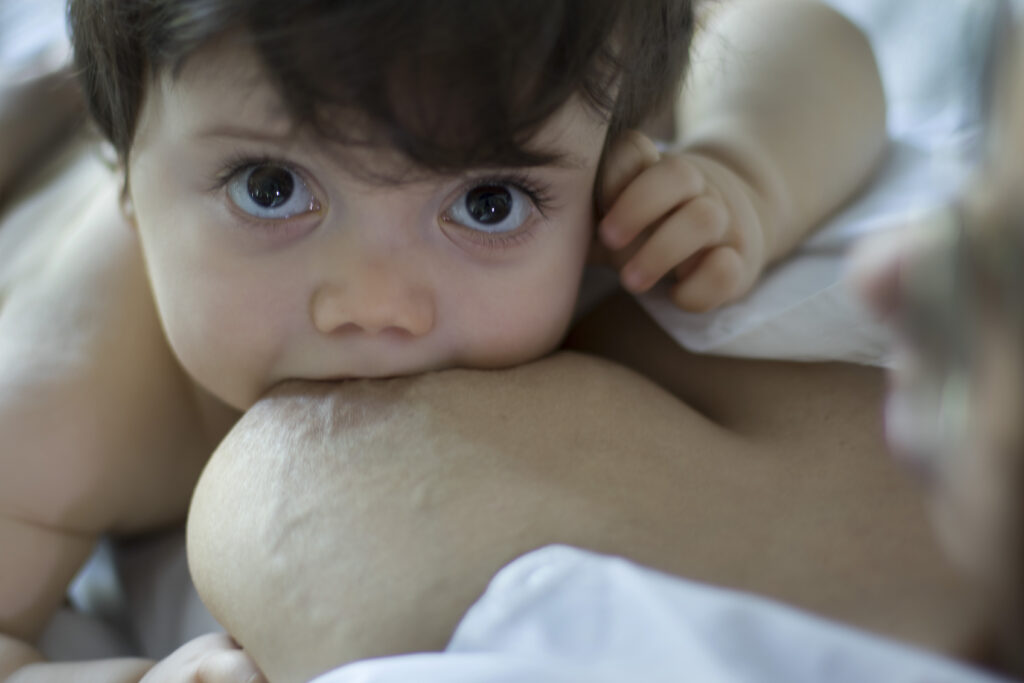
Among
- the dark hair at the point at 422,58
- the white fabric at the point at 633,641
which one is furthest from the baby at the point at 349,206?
the white fabric at the point at 633,641

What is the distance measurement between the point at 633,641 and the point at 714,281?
343mm

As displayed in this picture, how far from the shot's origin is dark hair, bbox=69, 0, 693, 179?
0.48m

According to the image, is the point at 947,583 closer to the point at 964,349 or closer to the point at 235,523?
the point at 964,349

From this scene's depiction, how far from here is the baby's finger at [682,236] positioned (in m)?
0.67

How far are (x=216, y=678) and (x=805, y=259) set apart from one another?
521 millimetres

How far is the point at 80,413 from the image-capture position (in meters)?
0.74

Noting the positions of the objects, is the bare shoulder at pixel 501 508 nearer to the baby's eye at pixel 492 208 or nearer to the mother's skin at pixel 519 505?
the mother's skin at pixel 519 505

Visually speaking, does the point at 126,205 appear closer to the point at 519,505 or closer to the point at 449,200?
the point at 449,200

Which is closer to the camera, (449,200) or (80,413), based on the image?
(449,200)

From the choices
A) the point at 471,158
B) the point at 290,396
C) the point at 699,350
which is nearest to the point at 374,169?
the point at 471,158

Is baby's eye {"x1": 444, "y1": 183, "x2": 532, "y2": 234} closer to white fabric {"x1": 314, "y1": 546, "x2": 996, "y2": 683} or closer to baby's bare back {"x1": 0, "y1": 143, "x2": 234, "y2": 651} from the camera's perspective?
white fabric {"x1": 314, "y1": 546, "x2": 996, "y2": 683}

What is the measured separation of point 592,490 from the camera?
52 cm

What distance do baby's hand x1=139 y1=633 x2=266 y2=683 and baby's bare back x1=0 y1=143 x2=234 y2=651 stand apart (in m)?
0.16

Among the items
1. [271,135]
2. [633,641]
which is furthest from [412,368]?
[633,641]
